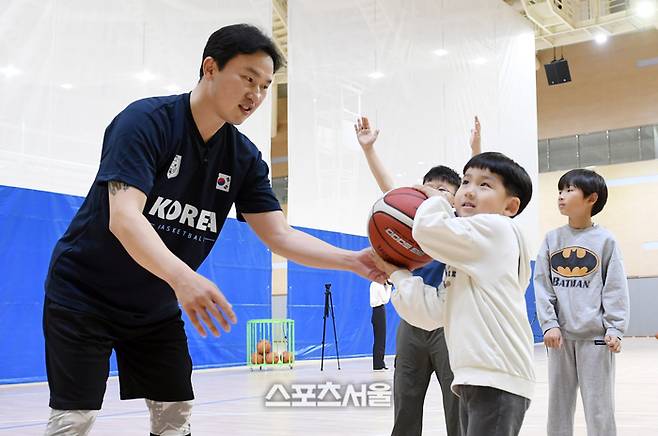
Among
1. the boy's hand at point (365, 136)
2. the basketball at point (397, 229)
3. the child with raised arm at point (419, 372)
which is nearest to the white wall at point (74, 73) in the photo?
the boy's hand at point (365, 136)

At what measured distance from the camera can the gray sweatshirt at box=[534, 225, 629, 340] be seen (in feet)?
12.8

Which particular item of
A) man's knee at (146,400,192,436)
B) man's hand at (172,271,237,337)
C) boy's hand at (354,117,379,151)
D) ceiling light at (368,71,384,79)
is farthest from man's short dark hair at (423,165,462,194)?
ceiling light at (368,71,384,79)

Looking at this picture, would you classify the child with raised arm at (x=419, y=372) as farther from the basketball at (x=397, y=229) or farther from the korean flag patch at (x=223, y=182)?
the korean flag patch at (x=223, y=182)

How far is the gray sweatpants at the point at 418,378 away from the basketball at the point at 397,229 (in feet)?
3.35

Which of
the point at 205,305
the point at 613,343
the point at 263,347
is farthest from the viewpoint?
the point at 263,347

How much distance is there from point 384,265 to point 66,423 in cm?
118

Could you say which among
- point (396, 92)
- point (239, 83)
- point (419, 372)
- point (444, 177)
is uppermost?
point (396, 92)

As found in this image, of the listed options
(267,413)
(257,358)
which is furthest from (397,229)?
(257,358)

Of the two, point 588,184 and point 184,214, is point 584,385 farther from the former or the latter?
point 184,214

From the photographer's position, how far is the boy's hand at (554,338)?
393cm

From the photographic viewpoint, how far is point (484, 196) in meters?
2.62

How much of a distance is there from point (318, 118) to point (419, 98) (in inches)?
119

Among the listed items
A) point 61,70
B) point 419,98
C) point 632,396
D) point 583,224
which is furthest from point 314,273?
point 583,224

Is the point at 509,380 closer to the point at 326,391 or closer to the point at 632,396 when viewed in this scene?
the point at 632,396
